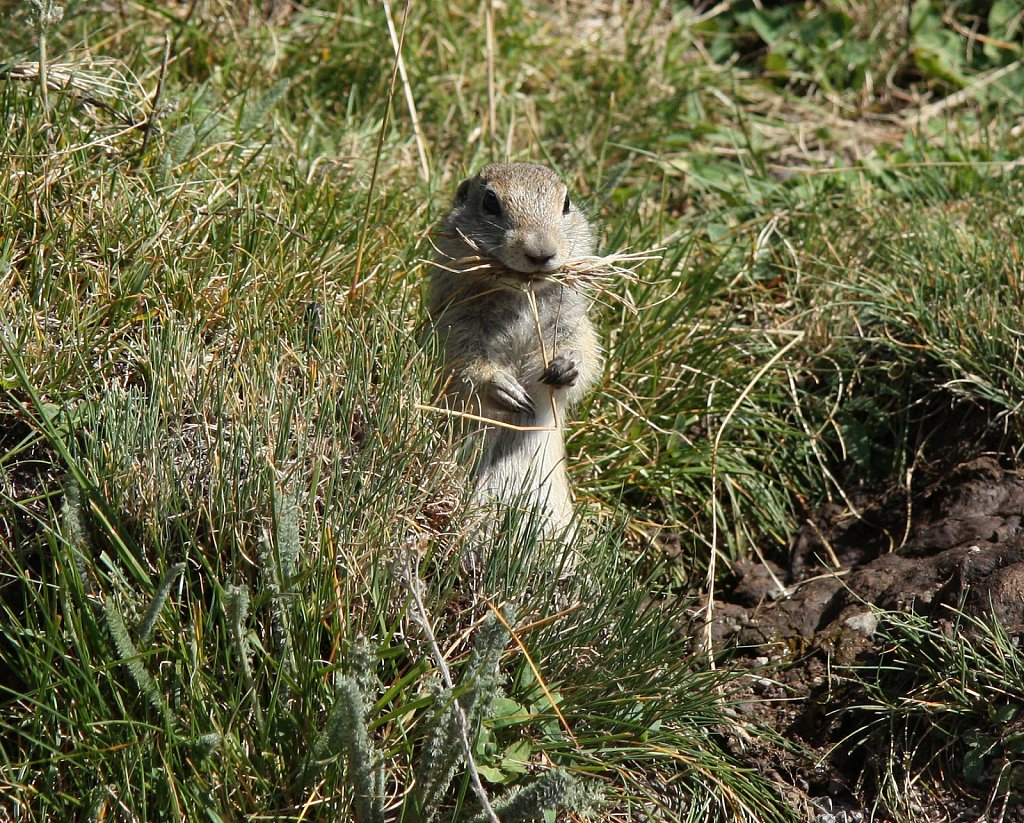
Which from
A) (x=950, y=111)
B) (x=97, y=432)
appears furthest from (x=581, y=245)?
(x=950, y=111)

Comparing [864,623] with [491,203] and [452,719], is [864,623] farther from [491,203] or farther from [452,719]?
[491,203]

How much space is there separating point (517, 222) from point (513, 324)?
1.20 feet

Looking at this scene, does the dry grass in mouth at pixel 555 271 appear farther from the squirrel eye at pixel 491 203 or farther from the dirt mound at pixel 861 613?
the dirt mound at pixel 861 613

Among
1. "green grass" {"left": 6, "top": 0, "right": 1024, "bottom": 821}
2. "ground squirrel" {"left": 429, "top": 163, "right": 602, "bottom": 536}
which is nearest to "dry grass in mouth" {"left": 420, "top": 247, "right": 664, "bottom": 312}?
"ground squirrel" {"left": 429, "top": 163, "right": 602, "bottom": 536}

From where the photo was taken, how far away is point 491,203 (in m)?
3.97

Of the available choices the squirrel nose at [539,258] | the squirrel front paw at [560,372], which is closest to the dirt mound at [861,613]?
the squirrel front paw at [560,372]

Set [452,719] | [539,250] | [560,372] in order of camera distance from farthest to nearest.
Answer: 1. [560,372]
2. [539,250]
3. [452,719]

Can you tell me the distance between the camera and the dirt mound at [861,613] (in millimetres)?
3342

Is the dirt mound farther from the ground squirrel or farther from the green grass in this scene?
the ground squirrel

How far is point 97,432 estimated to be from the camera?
3109 millimetres

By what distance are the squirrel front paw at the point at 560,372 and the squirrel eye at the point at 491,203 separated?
532 mm

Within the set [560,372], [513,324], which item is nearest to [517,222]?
[513,324]

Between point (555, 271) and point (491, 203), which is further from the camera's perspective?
point (491, 203)

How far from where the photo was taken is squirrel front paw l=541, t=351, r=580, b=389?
394 cm
